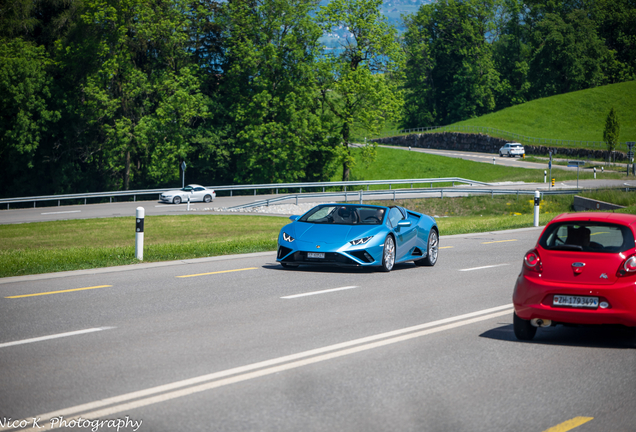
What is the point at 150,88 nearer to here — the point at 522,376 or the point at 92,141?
the point at 92,141

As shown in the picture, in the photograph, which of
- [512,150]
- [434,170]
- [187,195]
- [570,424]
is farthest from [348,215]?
[512,150]

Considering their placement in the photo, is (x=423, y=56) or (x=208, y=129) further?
(x=423, y=56)

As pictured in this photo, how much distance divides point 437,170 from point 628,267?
68.1m

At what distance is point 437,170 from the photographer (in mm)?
74750

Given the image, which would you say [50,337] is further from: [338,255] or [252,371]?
[338,255]

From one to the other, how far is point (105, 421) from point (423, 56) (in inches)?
4786

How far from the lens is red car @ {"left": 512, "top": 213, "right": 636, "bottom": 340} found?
7.50 meters

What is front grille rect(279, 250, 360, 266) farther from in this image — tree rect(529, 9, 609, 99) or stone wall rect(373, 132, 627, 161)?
tree rect(529, 9, 609, 99)

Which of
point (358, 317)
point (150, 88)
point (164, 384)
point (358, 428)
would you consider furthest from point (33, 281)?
point (150, 88)

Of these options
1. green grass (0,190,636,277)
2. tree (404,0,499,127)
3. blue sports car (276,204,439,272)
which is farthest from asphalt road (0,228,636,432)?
tree (404,0,499,127)

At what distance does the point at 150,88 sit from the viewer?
188 feet

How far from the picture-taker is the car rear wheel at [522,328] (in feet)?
26.1

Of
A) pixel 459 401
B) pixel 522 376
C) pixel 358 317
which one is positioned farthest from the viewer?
pixel 358 317

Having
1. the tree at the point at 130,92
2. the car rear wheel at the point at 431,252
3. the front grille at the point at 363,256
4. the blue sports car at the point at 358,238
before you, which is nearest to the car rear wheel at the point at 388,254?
the blue sports car at the point at 358,238
